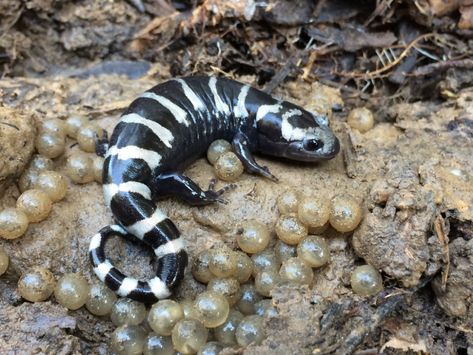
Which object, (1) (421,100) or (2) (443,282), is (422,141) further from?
(2) (443,282)

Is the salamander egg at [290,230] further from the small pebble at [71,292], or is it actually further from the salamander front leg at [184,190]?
the small pebble at [71,292]

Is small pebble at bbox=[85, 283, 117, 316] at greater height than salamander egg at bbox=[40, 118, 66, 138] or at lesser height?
lesser

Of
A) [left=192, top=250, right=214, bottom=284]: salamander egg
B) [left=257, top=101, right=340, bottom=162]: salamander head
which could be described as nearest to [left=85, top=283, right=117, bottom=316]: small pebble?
[left=192, top=250, right=214, bottom=284]: salamander egg

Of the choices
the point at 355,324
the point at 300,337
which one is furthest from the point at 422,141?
the point at 300,337

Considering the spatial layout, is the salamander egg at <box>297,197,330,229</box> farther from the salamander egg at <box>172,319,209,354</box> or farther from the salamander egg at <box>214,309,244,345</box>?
the salamander egg at <box>172,319,209,354</box>

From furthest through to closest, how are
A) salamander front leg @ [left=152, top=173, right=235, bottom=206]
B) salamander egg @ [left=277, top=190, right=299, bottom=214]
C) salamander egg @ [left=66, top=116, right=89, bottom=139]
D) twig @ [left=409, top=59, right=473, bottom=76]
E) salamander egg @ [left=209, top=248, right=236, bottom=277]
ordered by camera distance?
twig @ [left=409, top=59, right=473, bottom=76] → salamander egg @ [left=66, top=116, right=89, bottom=139] → salamander front leg @ [left=152, top=173, right=235, bottom=206] → salamander egg @ [left=277, top=190, right=299, bottom=214] → salamander egg @ [left=209, top=248, right=236, bottom=277]

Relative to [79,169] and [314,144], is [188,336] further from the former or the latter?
[314,144]

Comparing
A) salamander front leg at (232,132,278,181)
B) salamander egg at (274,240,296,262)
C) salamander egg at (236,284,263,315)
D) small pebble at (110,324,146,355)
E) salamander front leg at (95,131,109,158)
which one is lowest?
salamander egg at (236,284,263,315)

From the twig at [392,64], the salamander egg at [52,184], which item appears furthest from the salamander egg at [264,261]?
the twig at [392,64]
